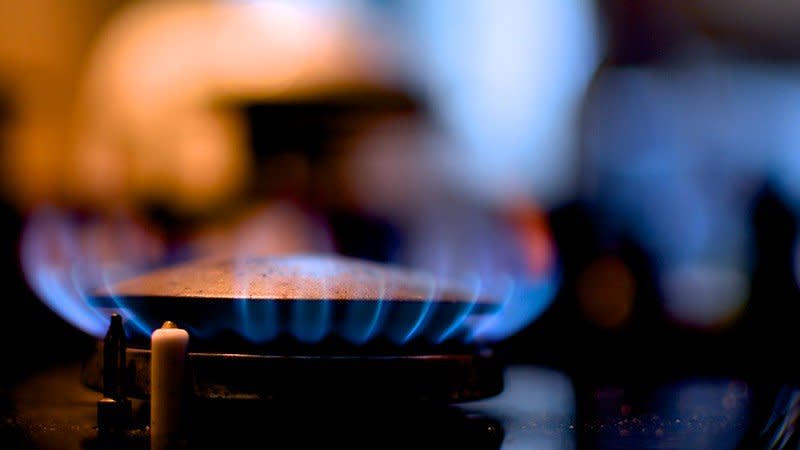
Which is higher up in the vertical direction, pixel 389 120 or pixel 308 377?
pixel 389 120

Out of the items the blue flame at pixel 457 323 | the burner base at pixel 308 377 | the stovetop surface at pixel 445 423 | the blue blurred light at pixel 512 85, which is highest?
the blue blurred light at pixel 512 85

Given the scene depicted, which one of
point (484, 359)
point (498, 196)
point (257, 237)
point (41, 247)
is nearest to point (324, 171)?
point (257, 237)

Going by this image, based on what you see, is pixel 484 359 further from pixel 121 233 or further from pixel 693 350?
pixel 121 233

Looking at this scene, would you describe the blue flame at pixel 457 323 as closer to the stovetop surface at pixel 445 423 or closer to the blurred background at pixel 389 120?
the stovetop surface at pixel 445 423

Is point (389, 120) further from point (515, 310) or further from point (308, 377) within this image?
point (308, 377)

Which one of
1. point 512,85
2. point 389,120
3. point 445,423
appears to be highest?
point 512,85

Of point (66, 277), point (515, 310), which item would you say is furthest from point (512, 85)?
point (66, 277)

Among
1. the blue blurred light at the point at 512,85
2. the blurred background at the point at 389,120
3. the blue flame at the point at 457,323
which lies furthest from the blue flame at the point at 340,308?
the blue blurred light at the point at 512,85
